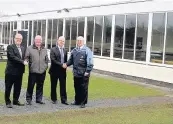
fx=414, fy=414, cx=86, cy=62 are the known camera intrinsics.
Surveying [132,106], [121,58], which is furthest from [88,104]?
[121,58]

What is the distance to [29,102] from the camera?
1020cm

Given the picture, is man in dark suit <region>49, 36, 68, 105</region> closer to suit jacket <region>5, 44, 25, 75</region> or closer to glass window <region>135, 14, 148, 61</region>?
suit jacket <region>5, 44, 25, 75</region>

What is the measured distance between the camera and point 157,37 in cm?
1681

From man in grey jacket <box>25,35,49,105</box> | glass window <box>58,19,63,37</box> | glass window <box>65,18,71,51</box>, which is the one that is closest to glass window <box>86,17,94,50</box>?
glass window <box>65,18,71,51</box>

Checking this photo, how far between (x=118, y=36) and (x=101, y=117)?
11.1m

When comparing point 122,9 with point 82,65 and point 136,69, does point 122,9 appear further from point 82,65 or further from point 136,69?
point 82,65

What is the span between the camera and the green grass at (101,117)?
8.13m

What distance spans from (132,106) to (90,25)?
479 inches

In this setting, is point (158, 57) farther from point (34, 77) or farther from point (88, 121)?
point (88, 121)

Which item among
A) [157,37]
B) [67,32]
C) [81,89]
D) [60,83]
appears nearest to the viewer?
[81,89]

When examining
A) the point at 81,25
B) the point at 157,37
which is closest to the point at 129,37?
the point at 157,37

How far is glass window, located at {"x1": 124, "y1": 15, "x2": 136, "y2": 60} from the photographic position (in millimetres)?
18359

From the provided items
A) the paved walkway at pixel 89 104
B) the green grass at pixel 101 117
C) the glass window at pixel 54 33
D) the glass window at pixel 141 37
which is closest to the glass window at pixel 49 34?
the glass window at pixel 54 33

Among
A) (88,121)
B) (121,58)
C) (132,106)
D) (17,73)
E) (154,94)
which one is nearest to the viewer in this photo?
(88,121)
